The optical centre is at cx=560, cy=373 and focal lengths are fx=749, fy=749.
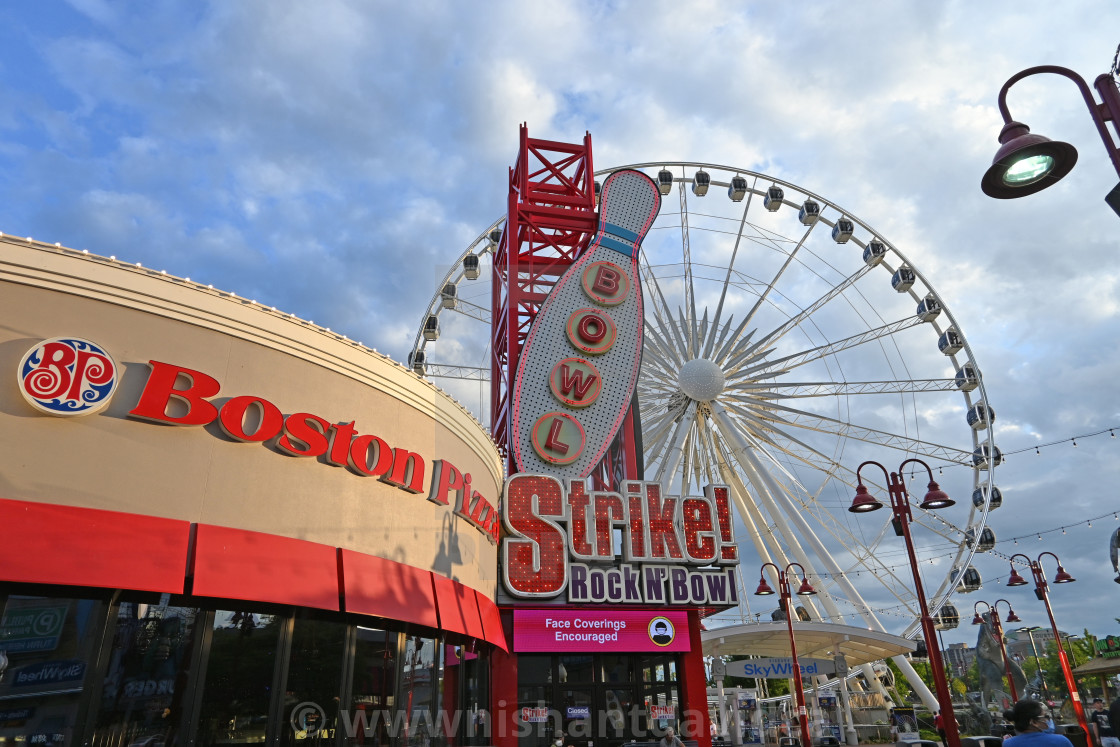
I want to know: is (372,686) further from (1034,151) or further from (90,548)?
(1034,151)

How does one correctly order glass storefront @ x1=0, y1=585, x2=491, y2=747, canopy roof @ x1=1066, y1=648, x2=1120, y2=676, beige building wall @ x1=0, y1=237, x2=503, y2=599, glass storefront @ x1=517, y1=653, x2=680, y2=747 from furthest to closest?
canopy roof @ x1=1066, y1=648, x2=1120, y2=676
glass storefront @ x1=517, y1=653, x2=680, y2=747
beige building wall @ x1=0, y1=237, x2=503, y2=599
glass storefront @ x1=0, y1=585, x2=491, y2=747

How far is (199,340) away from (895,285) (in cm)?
2754

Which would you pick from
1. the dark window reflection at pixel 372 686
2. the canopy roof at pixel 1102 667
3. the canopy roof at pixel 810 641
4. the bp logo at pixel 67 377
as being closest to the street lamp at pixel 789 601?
the canopy roof at pixel 810 641

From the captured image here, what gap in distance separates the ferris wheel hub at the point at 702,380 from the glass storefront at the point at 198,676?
17993 millimetres

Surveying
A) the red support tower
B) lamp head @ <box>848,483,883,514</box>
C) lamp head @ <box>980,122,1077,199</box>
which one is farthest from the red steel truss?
lamp head @ <box>980,122,1077,199</box>

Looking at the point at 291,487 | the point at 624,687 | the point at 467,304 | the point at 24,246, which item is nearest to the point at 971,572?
the point at 624,687

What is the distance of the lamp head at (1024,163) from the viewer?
20.6ft

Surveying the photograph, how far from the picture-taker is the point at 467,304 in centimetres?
3138

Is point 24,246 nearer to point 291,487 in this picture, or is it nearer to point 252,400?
point 252,400

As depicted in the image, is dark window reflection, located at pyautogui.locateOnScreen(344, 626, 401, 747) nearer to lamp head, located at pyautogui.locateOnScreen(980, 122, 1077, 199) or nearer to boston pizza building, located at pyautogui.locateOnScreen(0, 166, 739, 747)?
boston pizza building, located at pyautogui.locateOnScreen(0, 166, 739, 747)

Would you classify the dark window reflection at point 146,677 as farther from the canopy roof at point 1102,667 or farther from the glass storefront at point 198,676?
the canopy roof at point 1102,667

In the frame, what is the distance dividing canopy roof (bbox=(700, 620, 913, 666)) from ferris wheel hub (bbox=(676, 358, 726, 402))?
8.52 metres

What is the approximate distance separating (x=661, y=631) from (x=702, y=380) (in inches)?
457

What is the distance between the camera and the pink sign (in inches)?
720
